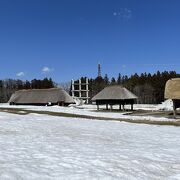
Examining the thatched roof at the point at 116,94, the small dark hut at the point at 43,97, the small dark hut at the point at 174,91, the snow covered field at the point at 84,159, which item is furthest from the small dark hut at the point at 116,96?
the snow covered field at the point at 84,159

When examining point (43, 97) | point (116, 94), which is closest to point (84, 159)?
point (116, 94)

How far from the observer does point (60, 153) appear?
11.9 m

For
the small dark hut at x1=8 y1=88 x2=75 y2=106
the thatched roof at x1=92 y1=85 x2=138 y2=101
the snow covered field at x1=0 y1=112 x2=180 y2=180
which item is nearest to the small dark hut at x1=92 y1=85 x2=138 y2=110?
the thatched roof at x1=92 y1=85 x2=138 y2=101

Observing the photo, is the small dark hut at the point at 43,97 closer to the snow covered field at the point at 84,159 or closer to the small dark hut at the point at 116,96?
the small dark hut at the point at 116,96

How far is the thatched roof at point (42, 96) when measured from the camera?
8394 centimetres

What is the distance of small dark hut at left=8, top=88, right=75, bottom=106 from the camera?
83812 mm

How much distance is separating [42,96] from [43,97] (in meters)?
0.56

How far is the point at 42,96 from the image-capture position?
3438 inches

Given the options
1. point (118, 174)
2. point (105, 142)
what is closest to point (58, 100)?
point (105, 142)

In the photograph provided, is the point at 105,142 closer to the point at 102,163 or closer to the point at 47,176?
the point at 102,163

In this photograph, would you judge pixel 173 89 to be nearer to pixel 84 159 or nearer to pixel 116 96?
pixel 116 96

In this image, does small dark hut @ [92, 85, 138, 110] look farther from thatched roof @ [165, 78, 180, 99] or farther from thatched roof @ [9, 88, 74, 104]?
thatched roof @ [165, 78, 180, 99]

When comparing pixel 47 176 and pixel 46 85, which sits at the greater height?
pixel 46 85

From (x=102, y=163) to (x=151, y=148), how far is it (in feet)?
14.0
